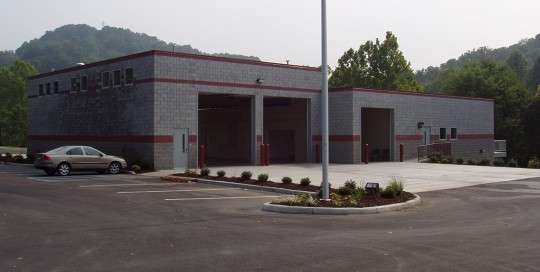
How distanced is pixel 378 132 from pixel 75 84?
19855 mm

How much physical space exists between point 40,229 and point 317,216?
6.22 metres

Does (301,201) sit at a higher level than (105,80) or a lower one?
lower

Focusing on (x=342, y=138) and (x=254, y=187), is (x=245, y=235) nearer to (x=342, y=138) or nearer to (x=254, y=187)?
(x=254, y=187)

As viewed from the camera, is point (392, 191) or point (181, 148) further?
point (181, 148)

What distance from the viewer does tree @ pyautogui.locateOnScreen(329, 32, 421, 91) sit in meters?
70.6

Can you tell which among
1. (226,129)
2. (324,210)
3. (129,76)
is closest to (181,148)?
(129,76)

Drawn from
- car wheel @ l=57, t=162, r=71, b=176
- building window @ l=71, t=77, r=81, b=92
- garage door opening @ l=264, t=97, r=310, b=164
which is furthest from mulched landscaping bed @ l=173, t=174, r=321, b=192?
building window @ l=71, t=77, r=81, b=92

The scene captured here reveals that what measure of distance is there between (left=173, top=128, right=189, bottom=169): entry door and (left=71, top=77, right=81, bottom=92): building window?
9.53 meters

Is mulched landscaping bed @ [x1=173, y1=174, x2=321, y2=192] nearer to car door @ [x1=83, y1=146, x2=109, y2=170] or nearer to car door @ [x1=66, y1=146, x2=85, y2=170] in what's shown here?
car door @ [x1=83, y1=146, x2=109, y2=170]

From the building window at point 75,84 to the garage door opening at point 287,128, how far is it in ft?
38.5

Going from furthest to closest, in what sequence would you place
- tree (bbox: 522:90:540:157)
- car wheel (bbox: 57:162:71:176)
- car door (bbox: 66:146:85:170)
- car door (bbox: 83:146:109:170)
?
tree (bbox: 522:90:540:157), car door (bbox: 83:146:109:170), car door (bbox: 66:146:85:170), car wheel (bbox: 57:162:71:176)

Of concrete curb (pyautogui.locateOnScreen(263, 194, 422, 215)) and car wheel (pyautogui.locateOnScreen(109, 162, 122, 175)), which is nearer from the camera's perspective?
concrete curb (pyautogui.locateOnScreen(263, 194, 422, 215))

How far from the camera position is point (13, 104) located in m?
82.9

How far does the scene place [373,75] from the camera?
234 feet
